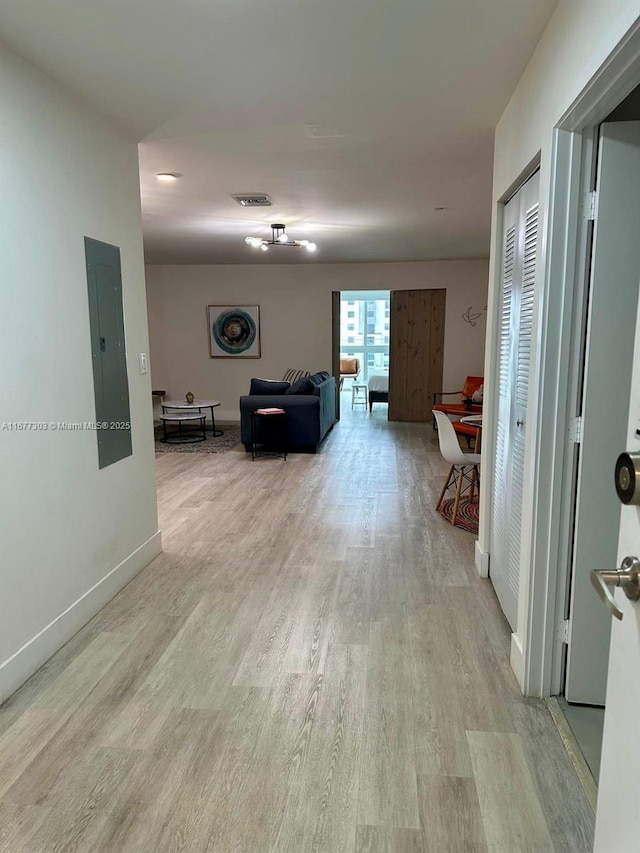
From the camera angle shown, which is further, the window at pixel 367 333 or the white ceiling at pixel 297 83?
the window at pixel 367 333

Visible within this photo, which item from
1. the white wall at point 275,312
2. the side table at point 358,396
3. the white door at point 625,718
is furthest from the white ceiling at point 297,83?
the side table at point 358,396

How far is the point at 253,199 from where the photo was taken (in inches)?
170

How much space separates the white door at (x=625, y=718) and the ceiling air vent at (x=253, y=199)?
3.75m

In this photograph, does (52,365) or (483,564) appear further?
(483,564)

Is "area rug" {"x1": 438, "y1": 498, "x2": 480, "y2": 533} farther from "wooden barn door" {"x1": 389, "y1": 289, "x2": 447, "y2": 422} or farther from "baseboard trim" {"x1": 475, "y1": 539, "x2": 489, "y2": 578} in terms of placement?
"wooden barn door" {"x1": 389, "y1": 289, "x2": 447, "y2": 422}

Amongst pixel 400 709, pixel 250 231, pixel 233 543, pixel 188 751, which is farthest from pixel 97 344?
pixel 250 231

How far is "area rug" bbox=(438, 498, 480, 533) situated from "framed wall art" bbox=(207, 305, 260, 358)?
5.04 meters

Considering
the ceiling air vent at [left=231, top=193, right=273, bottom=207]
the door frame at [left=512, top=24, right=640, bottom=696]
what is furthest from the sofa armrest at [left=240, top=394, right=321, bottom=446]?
the door frame at [left=512, top=24, right=640, bottom=696]

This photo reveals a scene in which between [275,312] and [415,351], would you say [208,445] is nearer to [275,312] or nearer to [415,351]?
[275,312]

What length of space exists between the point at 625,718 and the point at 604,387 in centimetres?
107

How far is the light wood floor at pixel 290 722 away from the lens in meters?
1.48

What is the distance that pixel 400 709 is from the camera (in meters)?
1.95

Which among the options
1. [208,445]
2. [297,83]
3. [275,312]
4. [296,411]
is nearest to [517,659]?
[297,83]

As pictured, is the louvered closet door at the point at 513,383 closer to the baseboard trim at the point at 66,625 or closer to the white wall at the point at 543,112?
the white wall at the point at 543,112
